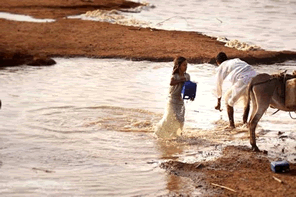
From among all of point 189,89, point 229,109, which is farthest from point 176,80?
point 229,109

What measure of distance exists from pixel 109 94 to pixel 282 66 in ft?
18.4

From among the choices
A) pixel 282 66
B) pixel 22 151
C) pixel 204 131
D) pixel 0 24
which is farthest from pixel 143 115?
pixel 0 24

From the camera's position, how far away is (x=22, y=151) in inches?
342

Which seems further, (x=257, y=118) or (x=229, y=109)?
(x=229, y=109)

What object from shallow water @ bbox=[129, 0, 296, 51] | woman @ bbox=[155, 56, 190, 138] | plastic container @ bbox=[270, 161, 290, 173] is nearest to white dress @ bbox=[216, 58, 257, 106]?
woman @ bbox=[155, 56, 190, 138]

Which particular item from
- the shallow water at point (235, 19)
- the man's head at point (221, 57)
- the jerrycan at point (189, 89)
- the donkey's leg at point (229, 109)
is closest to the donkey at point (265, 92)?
the jerrycan at point (189, 89)

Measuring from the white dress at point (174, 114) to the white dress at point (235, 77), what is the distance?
2.69ft

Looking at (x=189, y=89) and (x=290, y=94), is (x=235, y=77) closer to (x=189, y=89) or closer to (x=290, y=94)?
(x=189, y=89)

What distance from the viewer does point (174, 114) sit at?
9.38 metres

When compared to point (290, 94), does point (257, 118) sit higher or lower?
lower

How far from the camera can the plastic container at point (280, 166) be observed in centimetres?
800

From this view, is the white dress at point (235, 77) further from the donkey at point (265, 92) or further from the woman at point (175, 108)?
the woman at point (175, 108)

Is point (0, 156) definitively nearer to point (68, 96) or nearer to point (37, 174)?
point (37, 174)

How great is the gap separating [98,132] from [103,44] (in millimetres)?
7641
